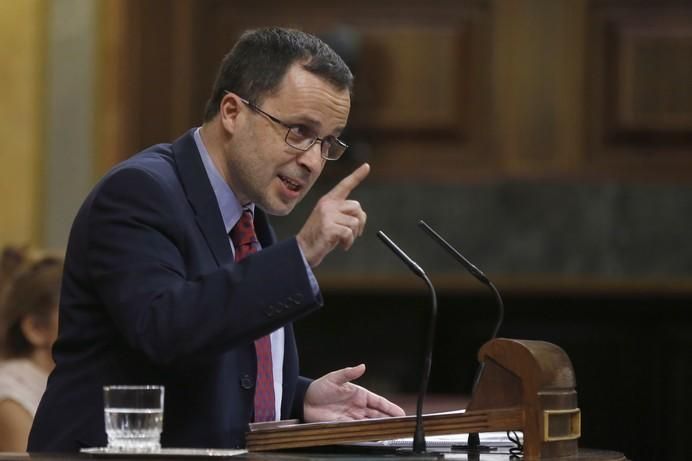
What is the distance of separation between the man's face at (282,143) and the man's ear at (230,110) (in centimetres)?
1

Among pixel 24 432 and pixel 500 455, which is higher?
pixel 500 455

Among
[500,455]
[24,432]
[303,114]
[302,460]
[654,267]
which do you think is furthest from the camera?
[654,267]

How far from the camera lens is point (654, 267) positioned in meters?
5.11

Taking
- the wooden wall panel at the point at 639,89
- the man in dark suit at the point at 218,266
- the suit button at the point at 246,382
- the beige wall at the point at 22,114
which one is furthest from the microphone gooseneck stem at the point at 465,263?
the beige wall at the point at 22,114

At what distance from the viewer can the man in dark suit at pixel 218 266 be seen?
7.04 ft

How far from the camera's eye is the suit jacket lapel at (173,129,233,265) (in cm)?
238

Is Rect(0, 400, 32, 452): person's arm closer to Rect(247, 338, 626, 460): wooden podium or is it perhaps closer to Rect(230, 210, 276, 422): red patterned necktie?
Rect(230, 210, 276, 422): red patterned necktie

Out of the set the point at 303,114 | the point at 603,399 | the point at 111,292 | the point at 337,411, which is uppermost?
the point at 303,114

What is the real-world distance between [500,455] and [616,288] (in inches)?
118

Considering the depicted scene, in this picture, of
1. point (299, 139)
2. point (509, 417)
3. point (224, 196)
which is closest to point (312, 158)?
point (299, 139)

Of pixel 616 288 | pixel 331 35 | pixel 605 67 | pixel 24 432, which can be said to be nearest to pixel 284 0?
pixel 331 35

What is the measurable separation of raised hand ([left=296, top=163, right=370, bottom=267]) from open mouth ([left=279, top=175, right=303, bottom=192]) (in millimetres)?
303

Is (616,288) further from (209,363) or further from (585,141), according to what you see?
(209,363)

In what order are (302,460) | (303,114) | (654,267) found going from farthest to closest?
(654,267), (303,114), (302,460)
